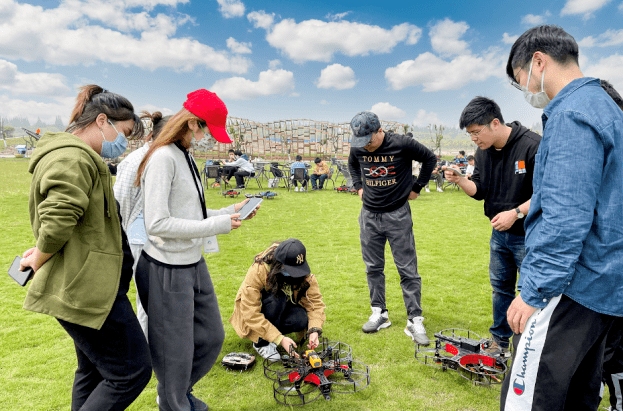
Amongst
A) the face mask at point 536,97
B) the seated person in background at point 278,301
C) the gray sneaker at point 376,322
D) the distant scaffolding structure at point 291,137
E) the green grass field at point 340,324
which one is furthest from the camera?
the distant scaffolding structure at point 291,137

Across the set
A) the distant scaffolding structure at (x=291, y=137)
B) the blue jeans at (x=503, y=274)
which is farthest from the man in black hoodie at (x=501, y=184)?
the distant scaffolding structure at (x=291, y=137)

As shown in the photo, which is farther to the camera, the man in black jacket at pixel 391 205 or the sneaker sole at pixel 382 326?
the sneaker sole at pixel 382 326

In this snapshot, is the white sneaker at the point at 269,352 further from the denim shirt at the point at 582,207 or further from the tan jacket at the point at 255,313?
the denim shirt at the point at 582,207

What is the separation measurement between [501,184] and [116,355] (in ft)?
8.92

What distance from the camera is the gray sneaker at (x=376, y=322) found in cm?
375

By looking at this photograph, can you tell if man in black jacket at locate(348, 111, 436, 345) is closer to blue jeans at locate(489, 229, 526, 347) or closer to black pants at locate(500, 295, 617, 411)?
blue jeans at locate(489, 229, 526, 347)

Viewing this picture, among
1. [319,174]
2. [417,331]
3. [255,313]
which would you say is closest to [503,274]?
[417,331]

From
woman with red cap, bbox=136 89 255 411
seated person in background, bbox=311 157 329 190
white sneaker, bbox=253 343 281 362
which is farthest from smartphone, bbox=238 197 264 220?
seated person in background, bbox=311 157 329 190

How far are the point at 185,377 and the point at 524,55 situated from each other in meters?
2.32

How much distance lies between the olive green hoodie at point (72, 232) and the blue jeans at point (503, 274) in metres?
2.61

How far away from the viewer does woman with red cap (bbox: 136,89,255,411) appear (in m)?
1.96

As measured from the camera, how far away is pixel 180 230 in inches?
77.2

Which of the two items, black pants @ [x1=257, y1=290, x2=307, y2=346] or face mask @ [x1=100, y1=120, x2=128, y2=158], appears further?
black pants @ [x1=257, y1=290, x2=307, y2=346]

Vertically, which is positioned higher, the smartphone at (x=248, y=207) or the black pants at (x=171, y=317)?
the smartphone at (x=248, y=207)
